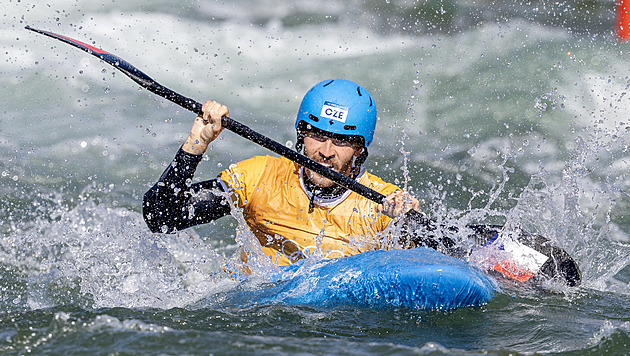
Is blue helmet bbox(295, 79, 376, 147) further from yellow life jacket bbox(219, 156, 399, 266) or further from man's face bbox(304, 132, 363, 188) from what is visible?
yellow life jacket bbox(219, 156, 399, 266)

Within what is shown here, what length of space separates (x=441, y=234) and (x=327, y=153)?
0.69m

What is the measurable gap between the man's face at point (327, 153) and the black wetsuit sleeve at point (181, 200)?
46 cm

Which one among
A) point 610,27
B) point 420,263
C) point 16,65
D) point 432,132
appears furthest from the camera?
point 610,27

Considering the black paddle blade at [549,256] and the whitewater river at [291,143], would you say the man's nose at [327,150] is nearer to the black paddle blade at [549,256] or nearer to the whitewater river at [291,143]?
the whitewater river at [291,143]

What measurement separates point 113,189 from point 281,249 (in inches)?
107

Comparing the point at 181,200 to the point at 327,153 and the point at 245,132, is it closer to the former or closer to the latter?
the point at 245,132

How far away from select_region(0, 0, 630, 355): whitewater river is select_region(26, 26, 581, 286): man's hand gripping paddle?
0.10 metres

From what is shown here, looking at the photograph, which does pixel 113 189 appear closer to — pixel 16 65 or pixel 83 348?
pixel 16 65

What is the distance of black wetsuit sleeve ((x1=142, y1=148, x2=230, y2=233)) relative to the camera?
10.0 feet

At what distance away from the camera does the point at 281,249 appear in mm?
3414

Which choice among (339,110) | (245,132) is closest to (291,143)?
(339,110)

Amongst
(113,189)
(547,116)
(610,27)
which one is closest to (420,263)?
(113,189)

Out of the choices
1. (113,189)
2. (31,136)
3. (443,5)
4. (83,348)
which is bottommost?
(83,348)

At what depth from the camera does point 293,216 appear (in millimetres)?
3420
